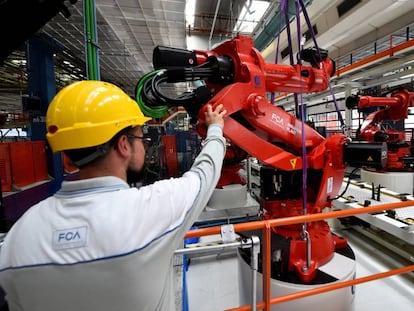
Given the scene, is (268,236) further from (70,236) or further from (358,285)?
(358,285)

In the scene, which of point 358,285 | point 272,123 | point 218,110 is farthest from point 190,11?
point 358,285

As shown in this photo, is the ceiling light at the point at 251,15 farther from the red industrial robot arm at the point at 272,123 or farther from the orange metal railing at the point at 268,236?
the orange metal railing at the point at 268,236

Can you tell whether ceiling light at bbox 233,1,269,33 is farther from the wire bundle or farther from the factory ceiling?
the wire bundle

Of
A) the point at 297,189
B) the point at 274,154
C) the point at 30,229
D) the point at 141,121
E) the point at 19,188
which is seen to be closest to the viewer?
the point at 30,229

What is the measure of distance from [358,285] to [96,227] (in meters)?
3.49

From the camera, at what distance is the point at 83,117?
2.77 feet

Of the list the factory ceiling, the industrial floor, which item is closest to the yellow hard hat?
the industrial floor

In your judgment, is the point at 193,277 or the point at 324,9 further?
the point at 324,9

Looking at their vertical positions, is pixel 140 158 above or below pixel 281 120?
below

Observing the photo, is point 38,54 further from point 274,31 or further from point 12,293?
point 12,293

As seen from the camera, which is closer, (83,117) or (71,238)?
(71,238)

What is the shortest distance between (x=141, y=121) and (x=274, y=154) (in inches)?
47.6

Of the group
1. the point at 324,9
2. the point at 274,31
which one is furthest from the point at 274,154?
the point at 324,9

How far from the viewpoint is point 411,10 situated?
484 cm
